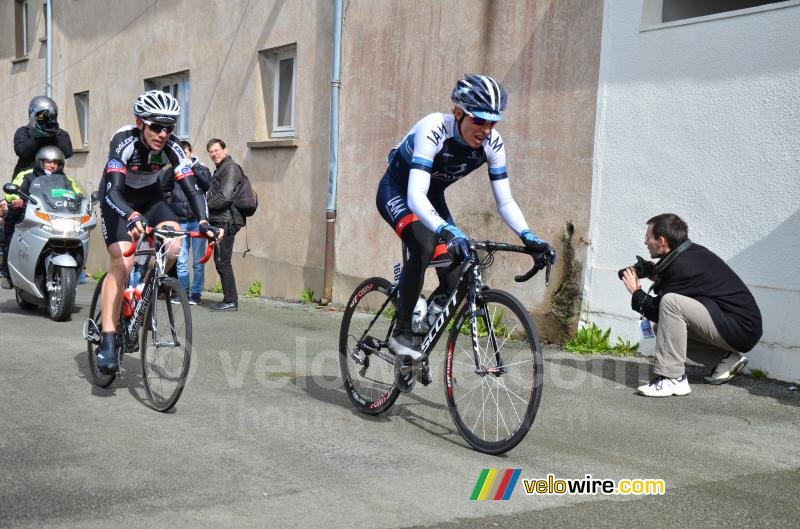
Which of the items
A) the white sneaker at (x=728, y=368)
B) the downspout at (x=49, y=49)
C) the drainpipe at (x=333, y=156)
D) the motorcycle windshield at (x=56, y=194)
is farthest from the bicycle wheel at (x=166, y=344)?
the downspout at (x=49, y=49)

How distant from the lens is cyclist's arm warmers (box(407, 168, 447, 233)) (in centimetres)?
482

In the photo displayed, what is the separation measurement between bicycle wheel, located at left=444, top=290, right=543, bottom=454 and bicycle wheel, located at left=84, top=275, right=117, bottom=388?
8.25 feet

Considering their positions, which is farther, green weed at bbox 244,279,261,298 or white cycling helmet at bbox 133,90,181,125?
green weed at bbox 244,279,261,298

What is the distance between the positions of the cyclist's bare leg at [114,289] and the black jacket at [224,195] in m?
4.90

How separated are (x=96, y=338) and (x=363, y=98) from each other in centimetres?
589

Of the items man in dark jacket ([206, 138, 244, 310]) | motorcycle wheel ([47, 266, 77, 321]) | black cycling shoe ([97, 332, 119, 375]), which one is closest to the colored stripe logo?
black cycling shoe ([97, 332, 119, 375])

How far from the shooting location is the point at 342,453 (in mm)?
4742

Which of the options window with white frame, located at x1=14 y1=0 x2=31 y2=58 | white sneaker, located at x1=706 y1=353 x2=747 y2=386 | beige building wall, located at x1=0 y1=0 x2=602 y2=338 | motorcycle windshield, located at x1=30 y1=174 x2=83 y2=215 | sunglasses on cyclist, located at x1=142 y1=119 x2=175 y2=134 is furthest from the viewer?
window with white frame, located at x1=14 y1=0 x2=31 y2=58

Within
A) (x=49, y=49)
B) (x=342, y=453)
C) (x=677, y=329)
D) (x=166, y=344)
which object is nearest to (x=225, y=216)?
(x=166, y=344)

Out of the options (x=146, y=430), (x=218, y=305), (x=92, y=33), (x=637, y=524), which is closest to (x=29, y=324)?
(x=218, y=305)

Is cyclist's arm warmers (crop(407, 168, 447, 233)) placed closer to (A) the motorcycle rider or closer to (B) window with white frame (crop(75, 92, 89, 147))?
(A) the motorcycle rider

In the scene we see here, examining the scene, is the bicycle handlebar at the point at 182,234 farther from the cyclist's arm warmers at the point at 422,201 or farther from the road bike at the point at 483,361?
the cyclist's arm warmers at the point at 422,201

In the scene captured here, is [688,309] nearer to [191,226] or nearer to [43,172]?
[43,172]

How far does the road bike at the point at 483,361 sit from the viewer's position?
4.57m
